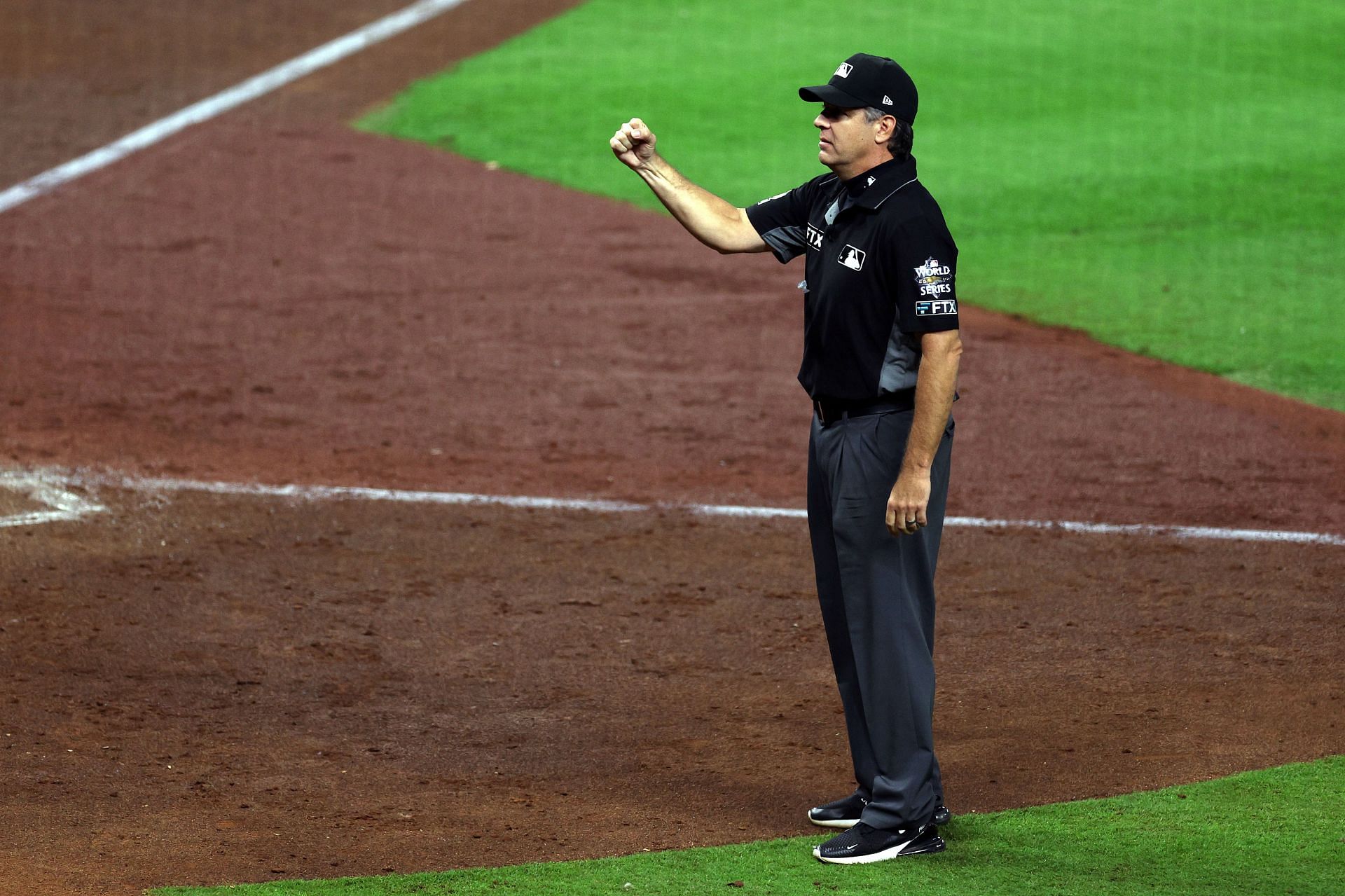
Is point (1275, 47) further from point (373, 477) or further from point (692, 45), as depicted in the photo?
point (373, 477)

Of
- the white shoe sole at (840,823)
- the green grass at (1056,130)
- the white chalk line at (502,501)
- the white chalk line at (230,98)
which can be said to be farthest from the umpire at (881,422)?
the white chalk line at (230,98)

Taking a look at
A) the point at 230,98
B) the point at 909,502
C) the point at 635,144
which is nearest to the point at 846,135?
the point at 635,144

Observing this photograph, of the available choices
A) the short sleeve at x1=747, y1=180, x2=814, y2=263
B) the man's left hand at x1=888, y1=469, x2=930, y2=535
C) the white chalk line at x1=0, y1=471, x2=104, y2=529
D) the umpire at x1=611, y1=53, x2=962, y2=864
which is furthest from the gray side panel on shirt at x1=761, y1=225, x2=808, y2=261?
the white chalk line at x1=0, y1=471, x2=104, y2=529

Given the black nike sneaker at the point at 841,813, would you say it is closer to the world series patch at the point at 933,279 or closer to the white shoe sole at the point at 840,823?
the white shoe sole at the point at 840,823

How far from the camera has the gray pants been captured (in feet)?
14.2

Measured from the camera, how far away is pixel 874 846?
14.2ft

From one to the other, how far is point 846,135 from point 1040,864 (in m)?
1.85

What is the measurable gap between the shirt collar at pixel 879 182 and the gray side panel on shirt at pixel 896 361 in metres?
0.31

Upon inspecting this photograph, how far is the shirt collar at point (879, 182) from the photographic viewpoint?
14.1 ft

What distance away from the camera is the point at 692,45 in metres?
18.3

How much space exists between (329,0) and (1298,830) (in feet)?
58.9

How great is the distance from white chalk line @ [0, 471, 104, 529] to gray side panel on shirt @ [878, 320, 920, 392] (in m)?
4.28

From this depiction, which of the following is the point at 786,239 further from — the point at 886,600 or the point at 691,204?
the point at 886,600

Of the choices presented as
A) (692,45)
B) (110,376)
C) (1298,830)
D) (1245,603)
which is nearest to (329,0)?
(692,45)
